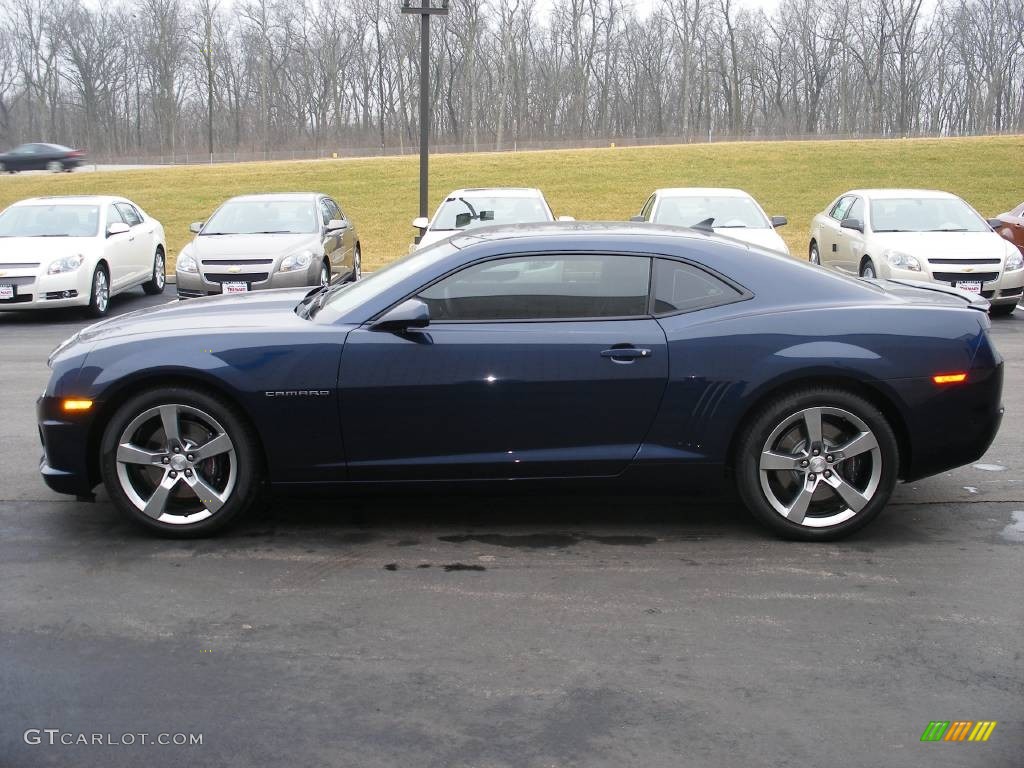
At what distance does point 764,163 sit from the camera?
39.3m

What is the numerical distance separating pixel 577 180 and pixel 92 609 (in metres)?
33.5

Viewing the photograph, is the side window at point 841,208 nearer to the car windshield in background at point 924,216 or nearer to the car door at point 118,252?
the car windshield in background at point 924,216

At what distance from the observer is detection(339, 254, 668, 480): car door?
198 inches

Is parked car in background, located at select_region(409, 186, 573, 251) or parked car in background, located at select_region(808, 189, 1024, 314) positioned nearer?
parked car in background, located at select_region(808, 189, 1024, 314)

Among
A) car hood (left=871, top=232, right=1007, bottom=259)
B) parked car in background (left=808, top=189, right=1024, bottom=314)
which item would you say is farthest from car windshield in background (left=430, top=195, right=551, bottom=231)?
car hood (left=871, top=232, right=1007, bottom=259)

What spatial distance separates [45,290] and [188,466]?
30.7 feet

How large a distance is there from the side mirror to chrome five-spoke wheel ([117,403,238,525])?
3.00 feet

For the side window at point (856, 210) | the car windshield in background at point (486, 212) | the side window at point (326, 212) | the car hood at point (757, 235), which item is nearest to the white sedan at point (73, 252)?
the side window at point (326, 212)

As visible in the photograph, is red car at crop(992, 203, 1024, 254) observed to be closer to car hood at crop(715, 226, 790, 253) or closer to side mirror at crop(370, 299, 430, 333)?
car hood at crop(715, 226, 790, 253)

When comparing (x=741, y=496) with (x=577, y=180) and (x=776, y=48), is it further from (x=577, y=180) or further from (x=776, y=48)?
(x=776, y=48)

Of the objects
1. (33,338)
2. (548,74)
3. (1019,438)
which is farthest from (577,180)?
(548,74)

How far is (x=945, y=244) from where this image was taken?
13516 mm

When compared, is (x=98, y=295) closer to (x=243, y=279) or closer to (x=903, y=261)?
(x=243, y=279)

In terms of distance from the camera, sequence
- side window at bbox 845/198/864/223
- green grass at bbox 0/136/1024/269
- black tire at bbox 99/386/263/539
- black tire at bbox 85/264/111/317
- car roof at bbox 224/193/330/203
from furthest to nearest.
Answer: green grass at bbox 0/136/1024/269
car roof at bbox 224/193/330/203
side window at bbox 845/198/864/223
black tire at bbox 85/264/111/317
black tire at bbox 99/386/263/539
